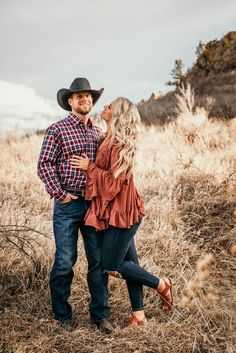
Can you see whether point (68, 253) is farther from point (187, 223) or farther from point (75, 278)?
point (187, 223)

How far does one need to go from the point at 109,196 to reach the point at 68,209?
1.17 feet

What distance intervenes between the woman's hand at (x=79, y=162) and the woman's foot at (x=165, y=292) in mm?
1115

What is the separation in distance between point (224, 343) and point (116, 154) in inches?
59.6

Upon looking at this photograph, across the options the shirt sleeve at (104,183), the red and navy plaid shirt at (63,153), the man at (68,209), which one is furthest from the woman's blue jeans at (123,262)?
the red and navy plaid shirt at (63,153)

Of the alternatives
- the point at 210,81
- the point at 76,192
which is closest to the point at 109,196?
the point at 76,192

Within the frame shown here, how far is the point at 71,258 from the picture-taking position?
10.8 feet

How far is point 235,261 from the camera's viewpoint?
4434 mm

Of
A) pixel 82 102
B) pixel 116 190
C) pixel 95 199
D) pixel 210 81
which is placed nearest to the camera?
pixel 116 190

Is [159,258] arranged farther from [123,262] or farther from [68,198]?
[68,198]

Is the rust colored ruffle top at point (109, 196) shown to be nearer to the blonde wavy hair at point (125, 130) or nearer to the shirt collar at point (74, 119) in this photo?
the blonde wavy hair at point (125, 130)

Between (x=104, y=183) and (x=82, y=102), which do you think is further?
(x=82, y=102)

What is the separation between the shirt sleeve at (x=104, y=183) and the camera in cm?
309

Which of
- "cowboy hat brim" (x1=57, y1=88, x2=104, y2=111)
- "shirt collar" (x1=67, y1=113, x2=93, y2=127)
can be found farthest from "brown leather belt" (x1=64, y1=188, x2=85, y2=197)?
"cowboy hat brim" (x1=57, y1=88, x2=104, y2=111)

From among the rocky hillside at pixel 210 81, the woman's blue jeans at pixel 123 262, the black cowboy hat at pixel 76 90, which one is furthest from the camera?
the rocky hillside at pixel 210 81
